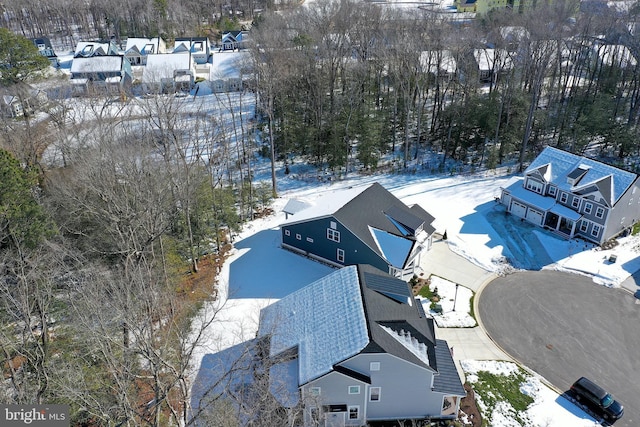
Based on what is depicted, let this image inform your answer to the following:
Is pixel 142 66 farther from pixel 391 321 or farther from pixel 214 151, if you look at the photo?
pixel 391 321

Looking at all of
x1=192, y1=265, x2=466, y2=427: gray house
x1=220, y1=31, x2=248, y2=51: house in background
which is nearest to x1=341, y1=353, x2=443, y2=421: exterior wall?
x1=192, y1=265, x2=466, y2=427: gray house

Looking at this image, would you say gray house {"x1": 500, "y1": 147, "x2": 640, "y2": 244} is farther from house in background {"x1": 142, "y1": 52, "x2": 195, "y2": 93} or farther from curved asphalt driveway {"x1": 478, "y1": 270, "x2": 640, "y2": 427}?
house in background {"x1": 142, "y1": 52, "x2": 195, "y2": 93}

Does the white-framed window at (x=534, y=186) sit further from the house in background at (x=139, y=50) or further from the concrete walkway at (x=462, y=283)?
the house in background at (x=139, y=50)

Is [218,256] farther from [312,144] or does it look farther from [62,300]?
[312,144]

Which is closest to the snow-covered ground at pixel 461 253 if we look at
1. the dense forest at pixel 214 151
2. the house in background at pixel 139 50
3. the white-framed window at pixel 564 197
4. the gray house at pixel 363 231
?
the gray house at pixel 363 231

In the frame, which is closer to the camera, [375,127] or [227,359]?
[227,359]

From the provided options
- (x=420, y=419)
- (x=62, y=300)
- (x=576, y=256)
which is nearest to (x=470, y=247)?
(x=576, y=256)
